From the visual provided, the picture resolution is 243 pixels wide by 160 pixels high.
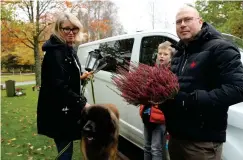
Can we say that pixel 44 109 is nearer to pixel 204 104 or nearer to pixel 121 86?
pixel 121 86

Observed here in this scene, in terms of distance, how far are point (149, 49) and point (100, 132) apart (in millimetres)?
1843

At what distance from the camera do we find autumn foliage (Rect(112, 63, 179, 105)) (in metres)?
1.79

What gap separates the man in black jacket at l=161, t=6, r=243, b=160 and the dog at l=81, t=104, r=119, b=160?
883 mm

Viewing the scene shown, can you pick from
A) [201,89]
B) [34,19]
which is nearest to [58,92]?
[201,89]

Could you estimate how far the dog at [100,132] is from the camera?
115 inches

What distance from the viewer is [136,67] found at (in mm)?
2107

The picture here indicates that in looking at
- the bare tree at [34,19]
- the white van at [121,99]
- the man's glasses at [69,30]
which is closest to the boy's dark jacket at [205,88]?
the white van at [121,99]

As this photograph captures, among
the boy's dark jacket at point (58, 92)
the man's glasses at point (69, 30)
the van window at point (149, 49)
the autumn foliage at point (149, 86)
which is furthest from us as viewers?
the van window at point (149, 49)

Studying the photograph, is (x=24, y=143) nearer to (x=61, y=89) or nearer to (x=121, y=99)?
(x=121, y=99)

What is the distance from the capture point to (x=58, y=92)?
271cm

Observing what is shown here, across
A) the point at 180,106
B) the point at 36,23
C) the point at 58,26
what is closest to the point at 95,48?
the point at 58,26

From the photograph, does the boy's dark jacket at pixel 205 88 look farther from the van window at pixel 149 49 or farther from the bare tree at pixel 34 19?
the bare tree at pixel 34 19

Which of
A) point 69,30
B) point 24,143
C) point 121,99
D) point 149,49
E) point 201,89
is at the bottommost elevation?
point 24,143

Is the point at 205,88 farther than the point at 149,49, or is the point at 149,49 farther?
the point at 149,49
